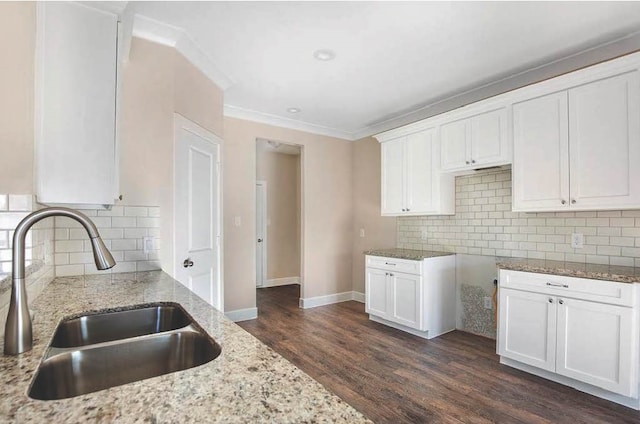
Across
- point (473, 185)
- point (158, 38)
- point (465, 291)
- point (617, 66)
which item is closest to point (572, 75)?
point (617, 66)

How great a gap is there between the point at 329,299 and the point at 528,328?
2.78 meters

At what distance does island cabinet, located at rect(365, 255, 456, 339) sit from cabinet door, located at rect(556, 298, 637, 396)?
3.98 ft

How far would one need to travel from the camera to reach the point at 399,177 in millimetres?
4020

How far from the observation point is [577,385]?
94.0 inches

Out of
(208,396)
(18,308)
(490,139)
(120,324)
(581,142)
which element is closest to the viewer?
(208,396)

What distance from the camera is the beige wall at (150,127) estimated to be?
2166 millimetres

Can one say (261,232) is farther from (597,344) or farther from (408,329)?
(597,344)

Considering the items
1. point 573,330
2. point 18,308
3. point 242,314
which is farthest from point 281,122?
point 18,308

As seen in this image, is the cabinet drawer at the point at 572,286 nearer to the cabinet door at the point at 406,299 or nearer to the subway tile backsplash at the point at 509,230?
the subway tile backsplash at the point at 509,230

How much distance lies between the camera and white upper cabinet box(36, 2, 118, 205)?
4.75ft

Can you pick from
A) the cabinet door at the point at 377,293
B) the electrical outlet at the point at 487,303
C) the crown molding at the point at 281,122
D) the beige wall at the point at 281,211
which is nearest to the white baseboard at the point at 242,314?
the cabinet door at the point at 377,293

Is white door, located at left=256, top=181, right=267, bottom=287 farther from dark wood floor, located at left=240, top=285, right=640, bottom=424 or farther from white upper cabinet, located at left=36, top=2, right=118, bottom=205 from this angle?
white upper cabinet, located at left=36, top=2, right=118, bottom=205

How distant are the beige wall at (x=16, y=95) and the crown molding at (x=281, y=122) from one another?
2504mm

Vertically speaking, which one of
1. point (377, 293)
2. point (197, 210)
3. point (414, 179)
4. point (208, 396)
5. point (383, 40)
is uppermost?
point (383, 40)
